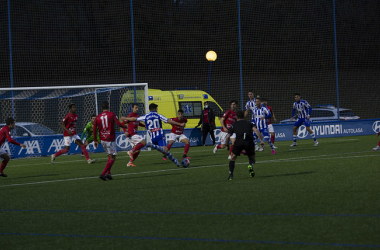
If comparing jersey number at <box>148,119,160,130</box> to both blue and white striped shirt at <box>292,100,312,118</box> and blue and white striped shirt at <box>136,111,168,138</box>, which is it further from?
blue and white striped shirt at <box>292,100,312,118</box>

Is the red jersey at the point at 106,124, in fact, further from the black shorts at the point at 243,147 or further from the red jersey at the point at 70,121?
the red jersey at the point at 70,121

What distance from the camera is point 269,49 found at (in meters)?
36.9

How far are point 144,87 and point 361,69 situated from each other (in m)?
19.3

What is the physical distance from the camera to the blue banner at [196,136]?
22359 mm

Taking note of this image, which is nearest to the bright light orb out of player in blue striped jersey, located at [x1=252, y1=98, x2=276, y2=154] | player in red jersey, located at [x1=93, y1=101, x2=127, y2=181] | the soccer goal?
the soccer goal

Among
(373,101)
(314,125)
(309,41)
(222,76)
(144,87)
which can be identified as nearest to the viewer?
(144,87)

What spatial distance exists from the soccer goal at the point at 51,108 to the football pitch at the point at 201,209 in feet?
28.1

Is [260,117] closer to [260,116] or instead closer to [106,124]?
[260,116]

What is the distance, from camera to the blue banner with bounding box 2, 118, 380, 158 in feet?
73.4

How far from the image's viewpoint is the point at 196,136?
2600 cm

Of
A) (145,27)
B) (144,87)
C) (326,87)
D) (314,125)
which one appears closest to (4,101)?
(144,87)

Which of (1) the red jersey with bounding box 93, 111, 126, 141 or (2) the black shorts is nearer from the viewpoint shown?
(2) the black shorts

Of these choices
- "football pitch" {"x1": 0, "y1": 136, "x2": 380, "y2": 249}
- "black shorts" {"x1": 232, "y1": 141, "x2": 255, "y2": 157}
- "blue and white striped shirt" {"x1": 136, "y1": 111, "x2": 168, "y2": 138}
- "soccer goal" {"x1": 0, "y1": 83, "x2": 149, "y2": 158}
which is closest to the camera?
"football pitch" {"x1": 0, "y1": 136, "x2": 380, "y2": 249}

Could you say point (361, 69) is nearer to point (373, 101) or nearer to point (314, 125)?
point (373, 101)
